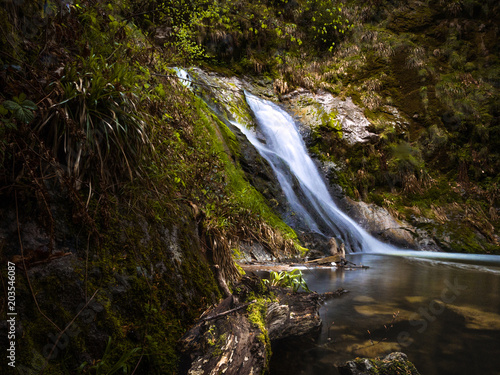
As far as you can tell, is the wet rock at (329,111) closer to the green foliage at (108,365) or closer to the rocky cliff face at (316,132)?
the rocky cliff face at (316,132)

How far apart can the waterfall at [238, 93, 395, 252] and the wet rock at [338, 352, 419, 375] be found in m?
5.60

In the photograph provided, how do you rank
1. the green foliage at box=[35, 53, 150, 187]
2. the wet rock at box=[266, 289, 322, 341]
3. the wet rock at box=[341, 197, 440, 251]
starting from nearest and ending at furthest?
the green foliage at box=[35, 53, 150, 187], the wet rock at box=[266, 289, 322, 341], the wet rock at box=[341, 197, 440, 251]

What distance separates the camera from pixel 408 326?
2678 millimetres

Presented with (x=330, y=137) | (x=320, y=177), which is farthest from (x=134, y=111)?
(x=330, y=137)

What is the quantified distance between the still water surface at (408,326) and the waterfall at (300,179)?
3.61 m

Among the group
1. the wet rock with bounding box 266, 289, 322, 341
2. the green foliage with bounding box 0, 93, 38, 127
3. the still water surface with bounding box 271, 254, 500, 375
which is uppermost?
the green foliage with bounding box 0, 93, 38, 127

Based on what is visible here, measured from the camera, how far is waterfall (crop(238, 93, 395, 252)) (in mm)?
8445

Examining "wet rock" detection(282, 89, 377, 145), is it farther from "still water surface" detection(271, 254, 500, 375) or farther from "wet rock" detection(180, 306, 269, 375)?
"wet rock" detection(180, 306, 269, 375)

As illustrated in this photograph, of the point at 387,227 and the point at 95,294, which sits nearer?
the point at 95,294

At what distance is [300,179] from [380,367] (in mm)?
8781

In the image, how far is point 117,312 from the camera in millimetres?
1472

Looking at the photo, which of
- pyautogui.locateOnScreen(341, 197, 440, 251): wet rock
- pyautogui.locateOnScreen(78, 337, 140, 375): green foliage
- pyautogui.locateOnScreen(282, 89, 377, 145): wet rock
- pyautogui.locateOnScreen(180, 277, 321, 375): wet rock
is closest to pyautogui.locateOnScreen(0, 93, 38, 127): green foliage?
pyautogui.locateOnScreen(78, 337, 140, 375): green foliage

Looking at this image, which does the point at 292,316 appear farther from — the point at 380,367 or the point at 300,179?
the point at 300,179

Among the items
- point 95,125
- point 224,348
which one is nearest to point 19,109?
point 95,125
